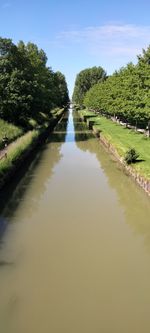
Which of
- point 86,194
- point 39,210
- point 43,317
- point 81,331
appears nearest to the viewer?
point 81,331

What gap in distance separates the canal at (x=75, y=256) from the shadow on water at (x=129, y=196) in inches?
1.9

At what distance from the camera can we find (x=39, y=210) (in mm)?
23328

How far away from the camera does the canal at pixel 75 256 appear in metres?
12.3

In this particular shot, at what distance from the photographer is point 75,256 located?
1652 cm

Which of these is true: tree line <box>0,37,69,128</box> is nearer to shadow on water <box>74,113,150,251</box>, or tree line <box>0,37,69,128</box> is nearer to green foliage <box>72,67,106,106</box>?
shadow on water <box>74,113,150,251</box>

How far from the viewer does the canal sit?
1229 cm

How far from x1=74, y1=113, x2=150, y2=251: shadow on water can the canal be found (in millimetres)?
49

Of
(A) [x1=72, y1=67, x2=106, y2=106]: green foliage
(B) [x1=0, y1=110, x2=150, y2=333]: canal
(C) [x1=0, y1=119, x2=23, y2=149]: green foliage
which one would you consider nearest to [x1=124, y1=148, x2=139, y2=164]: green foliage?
(B) [x1=0, y1=110, x2=150, y2=333]: canal

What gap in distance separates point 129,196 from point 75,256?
394 inches

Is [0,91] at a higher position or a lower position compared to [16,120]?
higher

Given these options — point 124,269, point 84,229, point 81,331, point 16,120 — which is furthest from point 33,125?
point 81,331

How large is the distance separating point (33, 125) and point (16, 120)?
17.0 feet

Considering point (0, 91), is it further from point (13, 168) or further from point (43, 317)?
point (43, 317)

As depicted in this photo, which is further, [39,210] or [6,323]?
[39,210]
